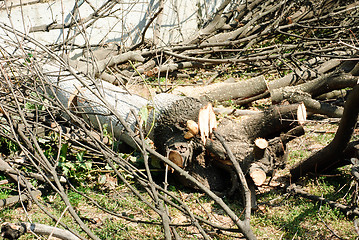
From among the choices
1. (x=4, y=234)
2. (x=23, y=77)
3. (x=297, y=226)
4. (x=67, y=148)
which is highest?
(x=23, y=77)

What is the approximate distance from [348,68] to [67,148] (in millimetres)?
4313

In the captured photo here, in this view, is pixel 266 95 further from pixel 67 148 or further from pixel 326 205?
pixel 67 148

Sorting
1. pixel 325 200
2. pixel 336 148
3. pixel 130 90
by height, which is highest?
pixel 130 90

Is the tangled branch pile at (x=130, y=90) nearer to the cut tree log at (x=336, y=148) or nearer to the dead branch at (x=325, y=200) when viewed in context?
the cut tree log at (x=336, y=148)

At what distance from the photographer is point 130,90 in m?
5.88

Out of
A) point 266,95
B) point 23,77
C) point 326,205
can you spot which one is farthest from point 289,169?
point 23,77

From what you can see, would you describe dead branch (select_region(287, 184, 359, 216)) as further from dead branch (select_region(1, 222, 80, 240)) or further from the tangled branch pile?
dead branch (select_region(1, 222, 80, 240))

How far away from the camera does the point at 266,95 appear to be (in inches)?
237

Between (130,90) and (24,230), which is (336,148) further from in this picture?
(130,90)

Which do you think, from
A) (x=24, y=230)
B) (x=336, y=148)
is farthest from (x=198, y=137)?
(x=24, y=230)

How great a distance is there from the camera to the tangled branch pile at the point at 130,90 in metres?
3.06

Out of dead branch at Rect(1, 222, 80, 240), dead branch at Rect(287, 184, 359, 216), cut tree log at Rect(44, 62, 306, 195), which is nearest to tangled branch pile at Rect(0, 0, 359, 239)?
dead branch at Rect(1, 222, 80, 240)

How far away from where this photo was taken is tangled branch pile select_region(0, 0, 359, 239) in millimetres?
3064

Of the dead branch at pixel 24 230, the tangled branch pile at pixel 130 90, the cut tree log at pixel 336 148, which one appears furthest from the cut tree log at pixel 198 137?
the dead branch at pixel 24 230
